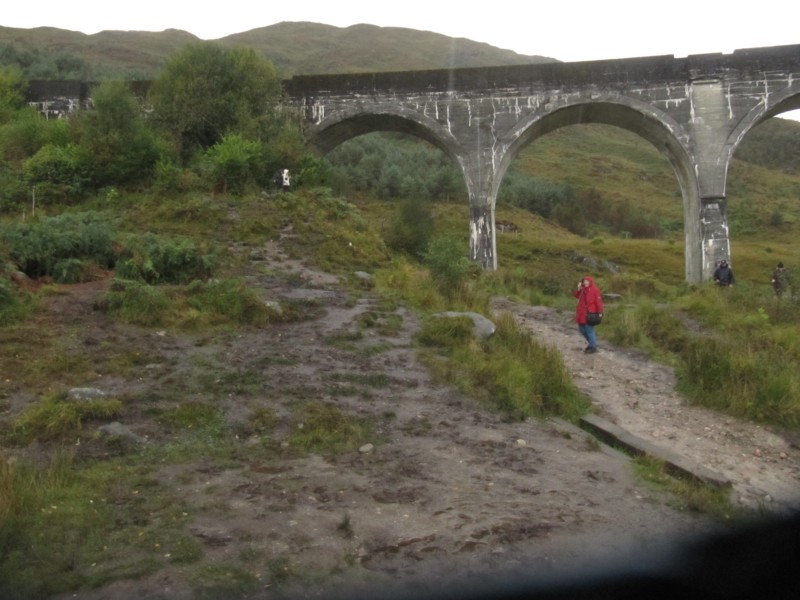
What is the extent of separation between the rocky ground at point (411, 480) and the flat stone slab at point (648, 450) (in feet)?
0.61

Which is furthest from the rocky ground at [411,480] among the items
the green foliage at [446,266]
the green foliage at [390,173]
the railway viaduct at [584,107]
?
the green foliage at [390,173]

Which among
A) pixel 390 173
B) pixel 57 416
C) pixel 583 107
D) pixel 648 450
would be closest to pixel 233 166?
pixel 583 107

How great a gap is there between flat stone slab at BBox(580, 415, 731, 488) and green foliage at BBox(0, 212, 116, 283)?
7.15 m

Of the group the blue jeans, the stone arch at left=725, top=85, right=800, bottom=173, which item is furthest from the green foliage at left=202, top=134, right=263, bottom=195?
the stone arch at left=725, top=85, right=800, bottom=173

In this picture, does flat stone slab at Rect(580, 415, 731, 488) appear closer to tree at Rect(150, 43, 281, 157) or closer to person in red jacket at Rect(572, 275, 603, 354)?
person in red jacket at Rect(572, 275, 603, 354)

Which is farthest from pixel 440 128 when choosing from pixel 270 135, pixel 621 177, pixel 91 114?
pixel 621 177

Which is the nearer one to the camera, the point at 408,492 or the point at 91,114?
the point at 408,492

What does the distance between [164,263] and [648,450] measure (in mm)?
7150

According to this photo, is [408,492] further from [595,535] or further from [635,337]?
[635,337]

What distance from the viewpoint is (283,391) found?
713 centimetres

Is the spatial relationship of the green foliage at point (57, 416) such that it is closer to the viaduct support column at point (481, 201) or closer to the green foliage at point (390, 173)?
the viaduct support column at point (481, 201)

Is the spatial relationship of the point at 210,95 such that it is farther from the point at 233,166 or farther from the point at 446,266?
the point at 446,266

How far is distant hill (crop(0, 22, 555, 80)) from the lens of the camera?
283ft

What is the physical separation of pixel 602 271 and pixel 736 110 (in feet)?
25.9
